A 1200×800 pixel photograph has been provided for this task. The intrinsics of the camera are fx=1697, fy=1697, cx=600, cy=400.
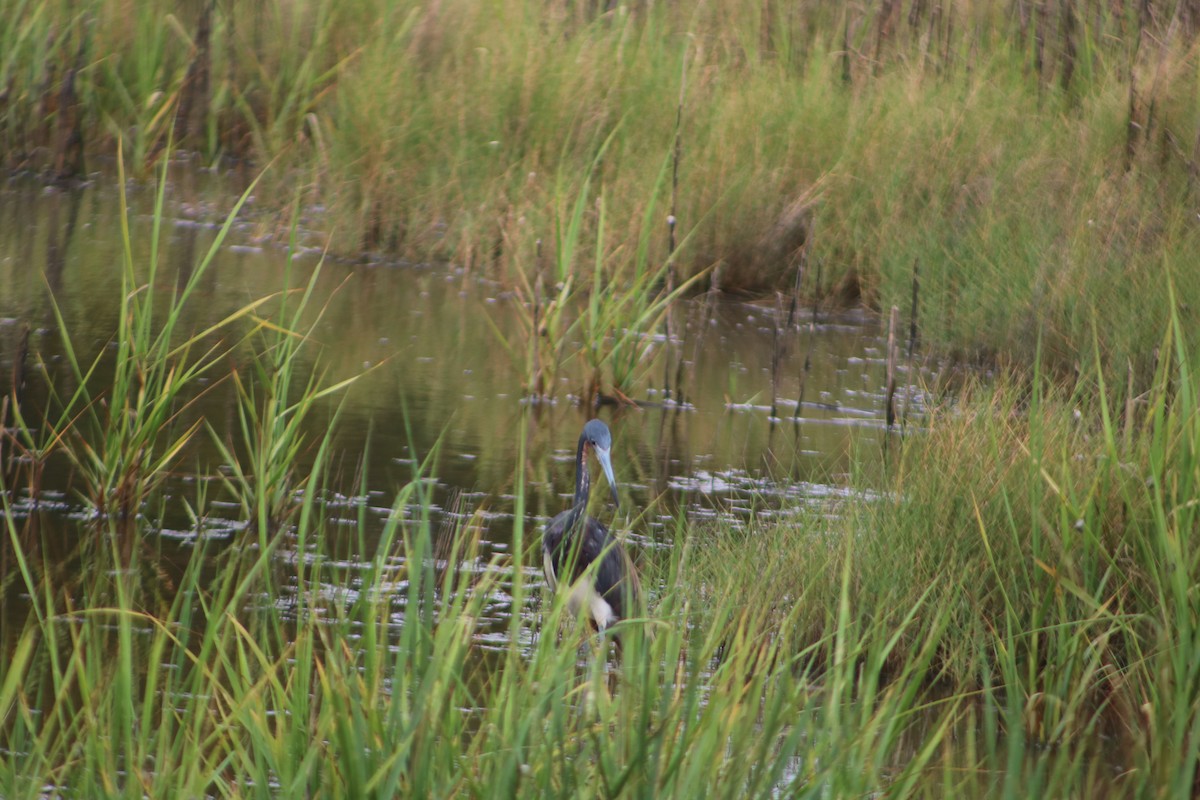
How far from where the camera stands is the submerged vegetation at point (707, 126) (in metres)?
8.47

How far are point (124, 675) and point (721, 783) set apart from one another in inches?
37.2

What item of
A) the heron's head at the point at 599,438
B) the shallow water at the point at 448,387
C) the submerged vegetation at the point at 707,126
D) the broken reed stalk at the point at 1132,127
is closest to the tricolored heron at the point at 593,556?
the heron's head at the point at 599,438

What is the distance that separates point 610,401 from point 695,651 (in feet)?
15.3

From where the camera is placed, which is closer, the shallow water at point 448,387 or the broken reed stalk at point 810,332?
the shallow water at point 448,387

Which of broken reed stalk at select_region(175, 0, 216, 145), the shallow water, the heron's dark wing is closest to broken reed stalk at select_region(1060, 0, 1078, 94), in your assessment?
the shallow water

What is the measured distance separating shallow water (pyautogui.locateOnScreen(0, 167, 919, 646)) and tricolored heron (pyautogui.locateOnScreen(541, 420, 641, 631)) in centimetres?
21

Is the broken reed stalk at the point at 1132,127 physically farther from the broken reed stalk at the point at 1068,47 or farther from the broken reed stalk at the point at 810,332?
the broken reed stalk at the point at 810,332

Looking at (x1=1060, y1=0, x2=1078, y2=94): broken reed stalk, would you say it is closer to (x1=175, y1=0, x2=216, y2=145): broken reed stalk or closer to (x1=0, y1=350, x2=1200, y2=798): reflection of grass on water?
(x1=0, y1=350, x2=1200, y2=798): reflection of grass on water

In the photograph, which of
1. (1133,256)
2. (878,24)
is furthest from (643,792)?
(878,24)

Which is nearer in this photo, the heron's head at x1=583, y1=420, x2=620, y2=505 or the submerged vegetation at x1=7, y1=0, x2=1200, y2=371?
the heron's head at x1=583, y1=420, x2=620, y2=505

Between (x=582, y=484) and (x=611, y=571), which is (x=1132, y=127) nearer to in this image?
(x=582, y=484)

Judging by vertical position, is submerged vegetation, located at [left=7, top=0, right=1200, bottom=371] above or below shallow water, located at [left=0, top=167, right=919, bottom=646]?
above

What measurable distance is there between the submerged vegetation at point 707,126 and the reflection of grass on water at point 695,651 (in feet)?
7.24

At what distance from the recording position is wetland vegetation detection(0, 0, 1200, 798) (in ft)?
9.09
